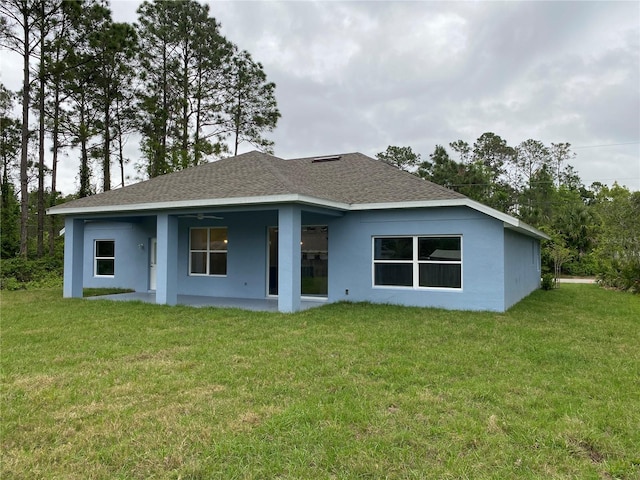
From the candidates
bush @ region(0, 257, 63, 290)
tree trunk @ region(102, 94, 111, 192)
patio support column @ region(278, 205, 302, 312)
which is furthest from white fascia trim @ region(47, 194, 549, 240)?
tree trunk @ region(102, 94, 111, 192)

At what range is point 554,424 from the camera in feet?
10.7

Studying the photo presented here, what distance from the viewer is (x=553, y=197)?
113ft

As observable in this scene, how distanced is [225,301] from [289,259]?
3031 mm

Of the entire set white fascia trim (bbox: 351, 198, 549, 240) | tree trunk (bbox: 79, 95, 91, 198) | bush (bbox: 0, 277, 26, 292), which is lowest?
bush (bbox: 0, 277, 26, 292)

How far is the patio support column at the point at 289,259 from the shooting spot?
28.3ft

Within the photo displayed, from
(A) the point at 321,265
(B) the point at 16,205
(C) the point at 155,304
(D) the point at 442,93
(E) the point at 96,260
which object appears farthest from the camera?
(B) the point at 16,205

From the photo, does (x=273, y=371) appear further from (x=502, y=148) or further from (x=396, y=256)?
(x=502, y=148)

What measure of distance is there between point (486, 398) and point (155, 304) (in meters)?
8.32

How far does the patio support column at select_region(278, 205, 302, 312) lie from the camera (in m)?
8.62

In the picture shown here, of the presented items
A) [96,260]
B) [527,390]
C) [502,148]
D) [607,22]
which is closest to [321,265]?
[527,390]

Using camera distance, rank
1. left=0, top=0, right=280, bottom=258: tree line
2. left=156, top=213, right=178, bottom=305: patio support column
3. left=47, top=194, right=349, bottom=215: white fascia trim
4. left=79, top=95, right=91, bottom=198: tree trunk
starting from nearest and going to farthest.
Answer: left=47, top=194, right=349, bottom=215: white fascia trim
left=156, top=213, right=178, bottom=305: patio support column
left=0, top=0, right=280, bottom=258: tree line
left=79, top=95, right=91, bottom=198: tree trunk

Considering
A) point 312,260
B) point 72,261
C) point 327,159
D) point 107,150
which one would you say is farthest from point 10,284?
point 327,159

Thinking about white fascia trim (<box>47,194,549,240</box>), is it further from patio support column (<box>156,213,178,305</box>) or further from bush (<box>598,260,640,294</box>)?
bush (<box>598,260,640,294</box>)

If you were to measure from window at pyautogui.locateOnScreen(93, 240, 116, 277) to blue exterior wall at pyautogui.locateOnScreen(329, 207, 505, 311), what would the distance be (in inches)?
334
